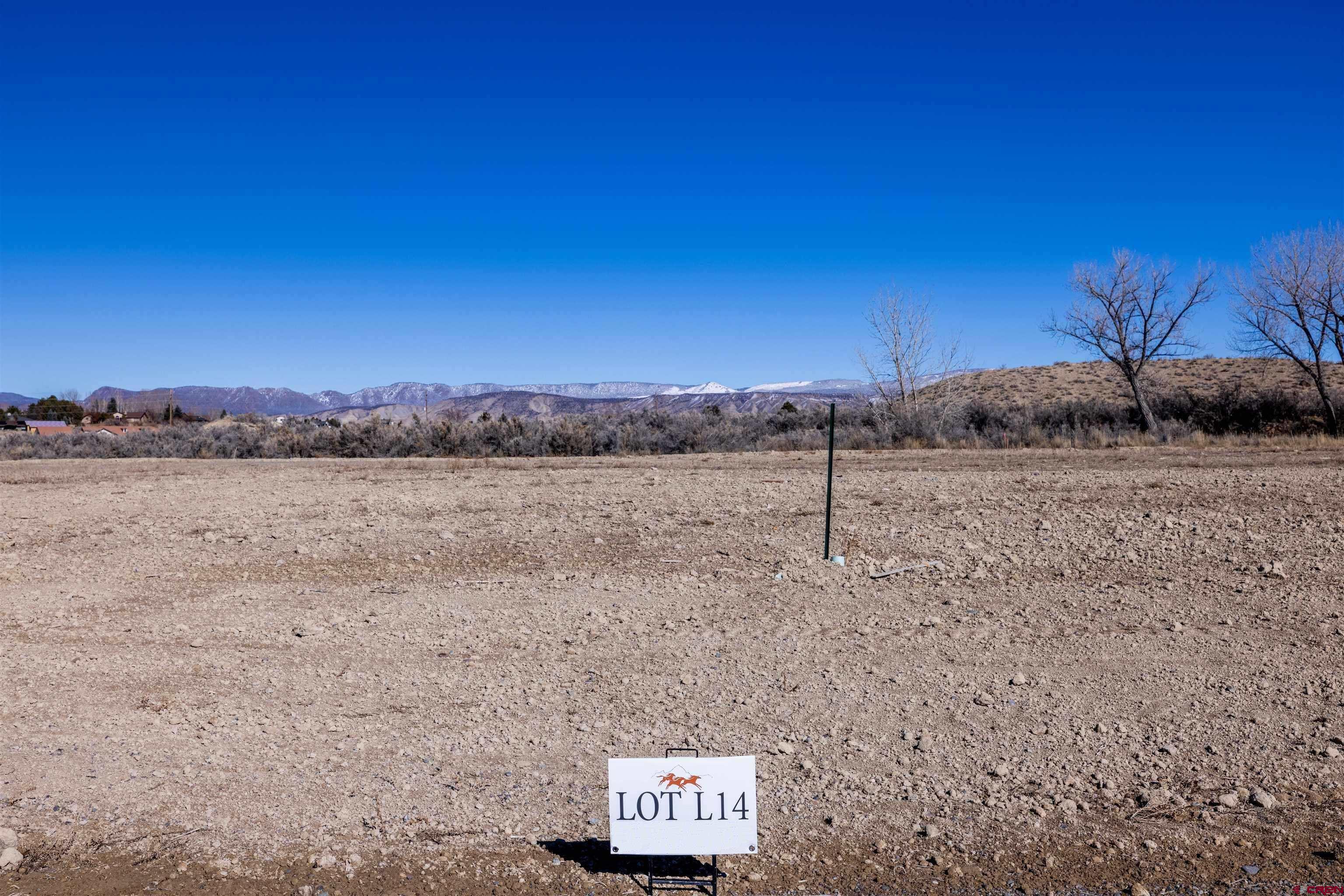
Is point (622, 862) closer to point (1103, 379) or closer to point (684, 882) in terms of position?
point (684, 882)

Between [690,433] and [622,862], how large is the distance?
21.6 meters

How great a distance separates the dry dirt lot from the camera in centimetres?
392

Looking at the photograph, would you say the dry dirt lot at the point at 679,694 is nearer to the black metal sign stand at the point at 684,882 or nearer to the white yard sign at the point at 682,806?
the black metal sign stand at the point at 684,882

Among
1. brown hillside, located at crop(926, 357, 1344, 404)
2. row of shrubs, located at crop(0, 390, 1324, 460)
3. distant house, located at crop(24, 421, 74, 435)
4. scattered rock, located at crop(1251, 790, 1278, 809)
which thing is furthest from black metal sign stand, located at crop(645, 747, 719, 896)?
brown hillside, located at crop(926, 357, 1344, 404)

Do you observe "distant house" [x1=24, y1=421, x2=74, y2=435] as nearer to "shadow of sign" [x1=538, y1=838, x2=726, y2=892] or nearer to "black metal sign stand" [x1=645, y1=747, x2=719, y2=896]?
"shadow of sign" [x1=538, y1=838, x2=726, y2=892]

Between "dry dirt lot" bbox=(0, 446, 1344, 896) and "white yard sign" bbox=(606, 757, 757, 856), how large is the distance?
25 cm

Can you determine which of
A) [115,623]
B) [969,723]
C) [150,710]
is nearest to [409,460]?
[115,623]

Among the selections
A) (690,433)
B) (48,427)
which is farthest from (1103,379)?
(48,427)

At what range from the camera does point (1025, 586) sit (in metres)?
7.44

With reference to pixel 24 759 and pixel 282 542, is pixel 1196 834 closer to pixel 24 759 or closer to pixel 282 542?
pixel 24 759

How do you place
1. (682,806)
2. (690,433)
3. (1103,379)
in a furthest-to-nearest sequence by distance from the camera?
(1103,379) → (690,433) → (682,806)

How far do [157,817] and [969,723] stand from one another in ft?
12.9

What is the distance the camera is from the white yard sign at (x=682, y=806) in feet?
12.1

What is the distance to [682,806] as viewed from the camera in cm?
373
